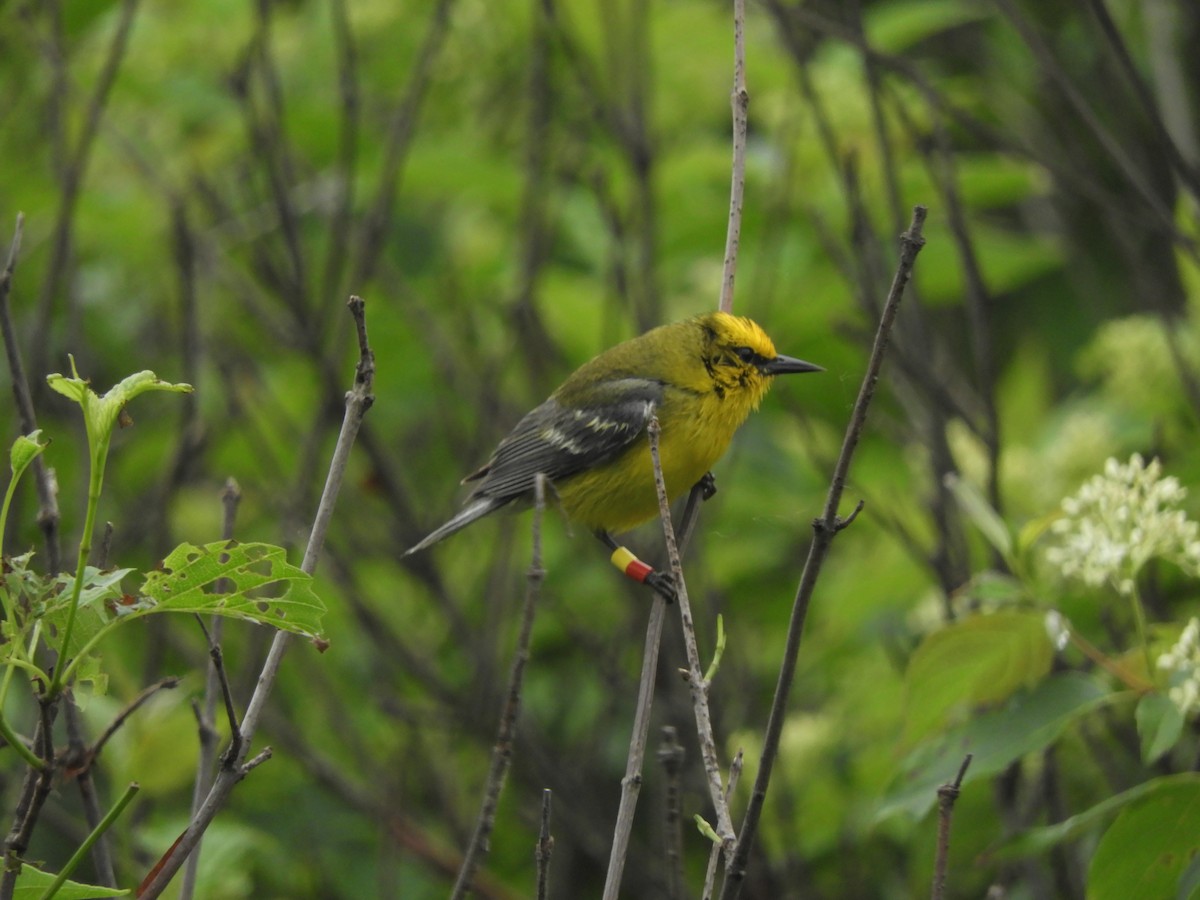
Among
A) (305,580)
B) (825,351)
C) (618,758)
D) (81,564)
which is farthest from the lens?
(618,758)

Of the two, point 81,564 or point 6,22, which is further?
point 6,22

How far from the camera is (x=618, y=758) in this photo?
547 cm

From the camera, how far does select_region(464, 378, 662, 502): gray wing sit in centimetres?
430

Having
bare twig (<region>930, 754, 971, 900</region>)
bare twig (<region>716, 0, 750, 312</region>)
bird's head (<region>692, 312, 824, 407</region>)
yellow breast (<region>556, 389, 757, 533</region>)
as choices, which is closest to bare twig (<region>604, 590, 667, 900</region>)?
bare twig (<region>930, 754, 971, 900</region>)

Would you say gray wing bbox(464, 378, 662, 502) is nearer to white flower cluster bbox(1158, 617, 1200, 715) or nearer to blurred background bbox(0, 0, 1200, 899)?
blurred background bbox(0, 0, 1200, 899)

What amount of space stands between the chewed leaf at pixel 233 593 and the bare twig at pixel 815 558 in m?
0.59

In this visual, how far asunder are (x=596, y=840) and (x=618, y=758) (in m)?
1.09

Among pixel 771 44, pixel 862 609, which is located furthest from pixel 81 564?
pixel 771 44

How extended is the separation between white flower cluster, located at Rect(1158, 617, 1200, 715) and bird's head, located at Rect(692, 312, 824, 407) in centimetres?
188

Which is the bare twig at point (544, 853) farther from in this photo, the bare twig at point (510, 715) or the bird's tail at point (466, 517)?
the bird's tail at point (466, 517)

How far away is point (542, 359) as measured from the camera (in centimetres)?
524

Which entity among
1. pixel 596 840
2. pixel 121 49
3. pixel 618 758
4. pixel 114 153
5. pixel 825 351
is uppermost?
pixel 121 49

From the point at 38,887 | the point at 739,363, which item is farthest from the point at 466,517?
the point at 38,887

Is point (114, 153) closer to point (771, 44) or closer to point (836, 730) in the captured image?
point (771, 44)
